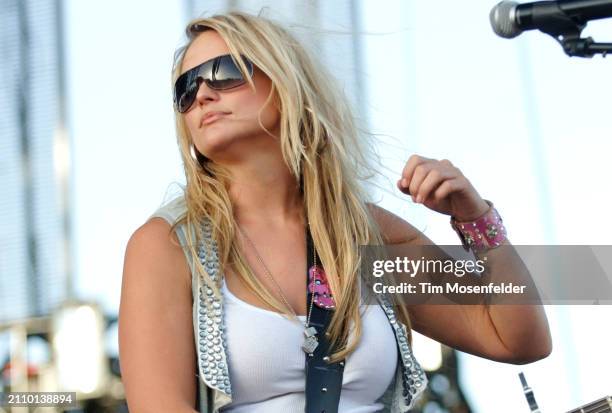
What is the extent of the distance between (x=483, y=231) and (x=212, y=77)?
59cm

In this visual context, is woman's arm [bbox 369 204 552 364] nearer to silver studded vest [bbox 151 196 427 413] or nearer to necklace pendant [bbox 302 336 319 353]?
silver studded vest [bbox 151 196 427 413]

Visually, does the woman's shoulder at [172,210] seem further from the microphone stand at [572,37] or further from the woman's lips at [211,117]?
the microphone stand at [572,37]

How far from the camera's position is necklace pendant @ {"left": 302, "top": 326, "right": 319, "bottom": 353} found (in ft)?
6.44

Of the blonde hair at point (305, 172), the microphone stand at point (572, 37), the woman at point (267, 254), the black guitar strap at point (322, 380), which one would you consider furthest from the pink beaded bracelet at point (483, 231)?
the microphone stand at point (572, 37)

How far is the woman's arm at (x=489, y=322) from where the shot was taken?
2.14 metres

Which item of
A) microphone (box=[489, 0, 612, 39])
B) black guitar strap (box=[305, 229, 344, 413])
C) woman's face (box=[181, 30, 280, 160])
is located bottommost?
black guitar strap (box=[305, 229, 344, 413])

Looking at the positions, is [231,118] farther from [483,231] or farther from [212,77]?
[483,231]

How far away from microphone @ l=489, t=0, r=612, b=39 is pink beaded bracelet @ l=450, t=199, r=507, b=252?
48 centimetres

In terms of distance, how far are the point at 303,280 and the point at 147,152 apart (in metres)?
1.26

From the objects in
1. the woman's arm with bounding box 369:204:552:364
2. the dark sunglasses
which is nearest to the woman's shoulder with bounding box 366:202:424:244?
the woman's arm with bounding box 369:204:552:364

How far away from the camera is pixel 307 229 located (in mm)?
2186

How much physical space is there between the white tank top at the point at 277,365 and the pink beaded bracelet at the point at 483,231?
0.27 metres

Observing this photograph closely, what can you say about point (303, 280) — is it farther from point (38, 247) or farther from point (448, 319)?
point (38, 247)

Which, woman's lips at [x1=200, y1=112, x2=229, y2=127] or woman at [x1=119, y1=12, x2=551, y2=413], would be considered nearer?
woman at [x1=119, y1=12, x2=551, y2=413]
